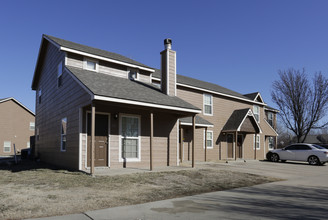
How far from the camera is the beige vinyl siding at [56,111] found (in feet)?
40.1

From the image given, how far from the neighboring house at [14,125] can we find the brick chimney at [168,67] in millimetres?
29375

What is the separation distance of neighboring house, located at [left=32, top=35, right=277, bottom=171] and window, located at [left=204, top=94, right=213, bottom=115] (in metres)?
1.12

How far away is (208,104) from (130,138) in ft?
33.6

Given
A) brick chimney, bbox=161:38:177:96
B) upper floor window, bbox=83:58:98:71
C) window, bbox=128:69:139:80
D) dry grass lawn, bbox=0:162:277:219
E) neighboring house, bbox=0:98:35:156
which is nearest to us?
dry grass lawn, bbox=0:162:277:219

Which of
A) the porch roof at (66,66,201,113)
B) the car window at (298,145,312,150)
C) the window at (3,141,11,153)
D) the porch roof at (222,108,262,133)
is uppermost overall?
the porch roof at (66,66,201,113)

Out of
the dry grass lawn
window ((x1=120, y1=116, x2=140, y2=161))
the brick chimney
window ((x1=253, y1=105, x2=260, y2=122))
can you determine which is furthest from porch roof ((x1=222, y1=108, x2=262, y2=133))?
window ((x1=120, y1=116, x2=140, y2=161))

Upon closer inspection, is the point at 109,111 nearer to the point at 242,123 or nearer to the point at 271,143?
the point at 242,123

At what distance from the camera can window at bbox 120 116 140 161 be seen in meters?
12.8

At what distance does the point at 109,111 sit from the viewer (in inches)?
490

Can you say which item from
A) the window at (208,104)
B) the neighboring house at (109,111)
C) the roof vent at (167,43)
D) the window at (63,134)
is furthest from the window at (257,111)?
the window at (63,134)

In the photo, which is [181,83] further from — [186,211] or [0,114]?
[0,114]

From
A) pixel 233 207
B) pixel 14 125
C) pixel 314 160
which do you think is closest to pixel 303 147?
pixel 314 160

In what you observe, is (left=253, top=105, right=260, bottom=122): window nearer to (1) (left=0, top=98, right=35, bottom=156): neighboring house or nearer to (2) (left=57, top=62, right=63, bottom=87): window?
(2) (left=57, top=62, right=63, bottom=87): window

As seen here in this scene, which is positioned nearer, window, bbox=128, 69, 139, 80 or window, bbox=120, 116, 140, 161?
window, bbox=120, 116, 140, 161
